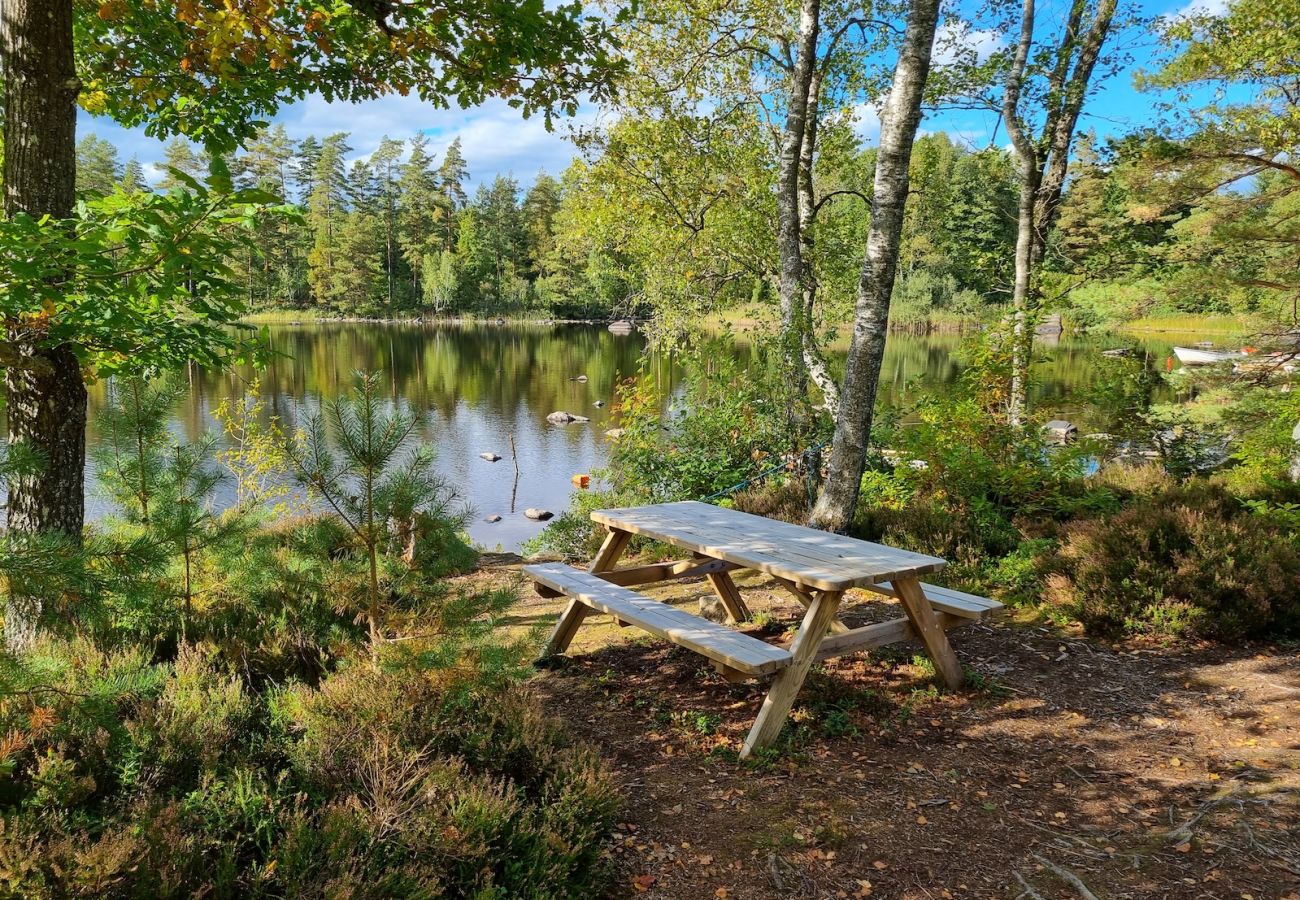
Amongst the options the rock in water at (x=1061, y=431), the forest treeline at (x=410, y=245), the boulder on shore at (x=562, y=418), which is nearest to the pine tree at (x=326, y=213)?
the forest treeline at (x=410, y=245)

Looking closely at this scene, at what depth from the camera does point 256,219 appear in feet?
9.81

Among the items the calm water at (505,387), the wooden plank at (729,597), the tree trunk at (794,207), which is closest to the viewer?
the wooden plank at (729,597)

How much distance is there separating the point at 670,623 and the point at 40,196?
12.0 feet

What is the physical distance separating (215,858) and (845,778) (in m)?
2.38

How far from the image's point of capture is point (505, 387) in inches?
1168

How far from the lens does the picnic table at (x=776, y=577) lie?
3521mm

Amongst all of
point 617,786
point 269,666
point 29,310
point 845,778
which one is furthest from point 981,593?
point 29,310

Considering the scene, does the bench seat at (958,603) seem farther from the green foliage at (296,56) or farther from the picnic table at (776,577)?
the green foliage at (296,56)

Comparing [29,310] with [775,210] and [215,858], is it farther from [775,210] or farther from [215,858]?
[775,210]

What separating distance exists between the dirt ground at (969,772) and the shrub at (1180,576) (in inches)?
7.6

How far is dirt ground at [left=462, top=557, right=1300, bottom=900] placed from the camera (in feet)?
9.08

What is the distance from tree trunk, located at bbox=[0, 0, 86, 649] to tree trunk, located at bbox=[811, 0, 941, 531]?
4670 millimetres

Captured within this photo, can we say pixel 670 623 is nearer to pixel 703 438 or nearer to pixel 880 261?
pixel 880 261

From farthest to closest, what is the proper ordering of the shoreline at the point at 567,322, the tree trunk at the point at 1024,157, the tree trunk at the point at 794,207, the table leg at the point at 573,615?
the shoreline at the point at 567,322, the tree trunk at the point at 1024,157, the tree trunk at the point at 794,207, the table leg at the point at 573,615
